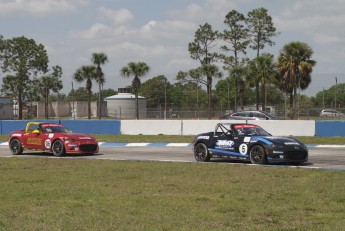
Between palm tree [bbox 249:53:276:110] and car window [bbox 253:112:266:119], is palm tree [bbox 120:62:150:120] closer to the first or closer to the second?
palm tree [bbox 249:53:276:110]

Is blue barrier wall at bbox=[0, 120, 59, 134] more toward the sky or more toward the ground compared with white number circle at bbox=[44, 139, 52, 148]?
more toward the sky

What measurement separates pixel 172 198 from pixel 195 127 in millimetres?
21354

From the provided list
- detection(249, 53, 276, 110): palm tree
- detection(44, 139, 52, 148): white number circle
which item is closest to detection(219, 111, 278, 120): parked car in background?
detection(44, 139, 52, 148): white number circle

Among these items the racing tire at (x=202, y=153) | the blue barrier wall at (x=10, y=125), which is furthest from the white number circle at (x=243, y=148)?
the blue barrier wall at (x=10, y=125)

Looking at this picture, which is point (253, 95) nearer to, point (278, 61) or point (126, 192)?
point (278, 61)

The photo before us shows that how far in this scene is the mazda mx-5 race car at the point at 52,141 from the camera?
19.3 meters

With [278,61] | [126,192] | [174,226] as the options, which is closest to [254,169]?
[126,192]

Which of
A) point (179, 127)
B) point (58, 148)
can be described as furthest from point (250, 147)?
point (179, 127)

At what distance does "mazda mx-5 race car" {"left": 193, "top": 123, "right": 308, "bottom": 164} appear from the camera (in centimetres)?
1486

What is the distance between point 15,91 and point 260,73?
106ft

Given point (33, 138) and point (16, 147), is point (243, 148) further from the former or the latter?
point (16, 147)

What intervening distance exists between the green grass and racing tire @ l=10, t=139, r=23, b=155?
6.86 m

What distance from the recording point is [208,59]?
72.4 metres

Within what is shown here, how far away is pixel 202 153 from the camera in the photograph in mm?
16703
